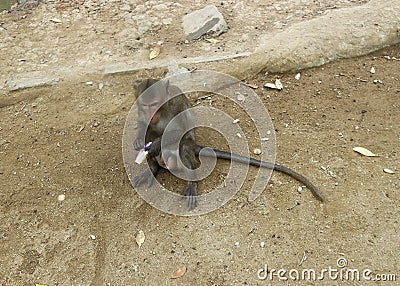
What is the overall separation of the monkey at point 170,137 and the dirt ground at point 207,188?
0.14 metres

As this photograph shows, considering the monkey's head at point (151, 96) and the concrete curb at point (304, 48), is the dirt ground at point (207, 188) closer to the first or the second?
the concrete curb at point (304, 48)

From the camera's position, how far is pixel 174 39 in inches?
205

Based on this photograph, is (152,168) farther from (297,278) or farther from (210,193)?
(297,278)

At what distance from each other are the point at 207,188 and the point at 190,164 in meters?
0.25

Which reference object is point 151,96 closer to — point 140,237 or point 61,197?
point 140,237

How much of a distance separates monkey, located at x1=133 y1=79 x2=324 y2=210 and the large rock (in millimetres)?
1810

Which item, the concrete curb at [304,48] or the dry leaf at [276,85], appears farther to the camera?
the concrete curb at [304,48]

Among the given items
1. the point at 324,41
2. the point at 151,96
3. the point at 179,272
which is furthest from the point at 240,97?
the point at 179,272

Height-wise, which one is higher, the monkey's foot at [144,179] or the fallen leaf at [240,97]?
the monkey's foot at [144,179]

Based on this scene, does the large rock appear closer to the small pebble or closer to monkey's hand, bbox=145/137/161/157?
monkey's hand, bbox=145/137/161/157

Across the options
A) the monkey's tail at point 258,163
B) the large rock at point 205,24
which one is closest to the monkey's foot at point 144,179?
the monkey's tail at point 258,163

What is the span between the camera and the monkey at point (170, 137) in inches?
128

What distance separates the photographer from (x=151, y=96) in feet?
10.5

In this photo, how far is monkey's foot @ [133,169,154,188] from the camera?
360cm
